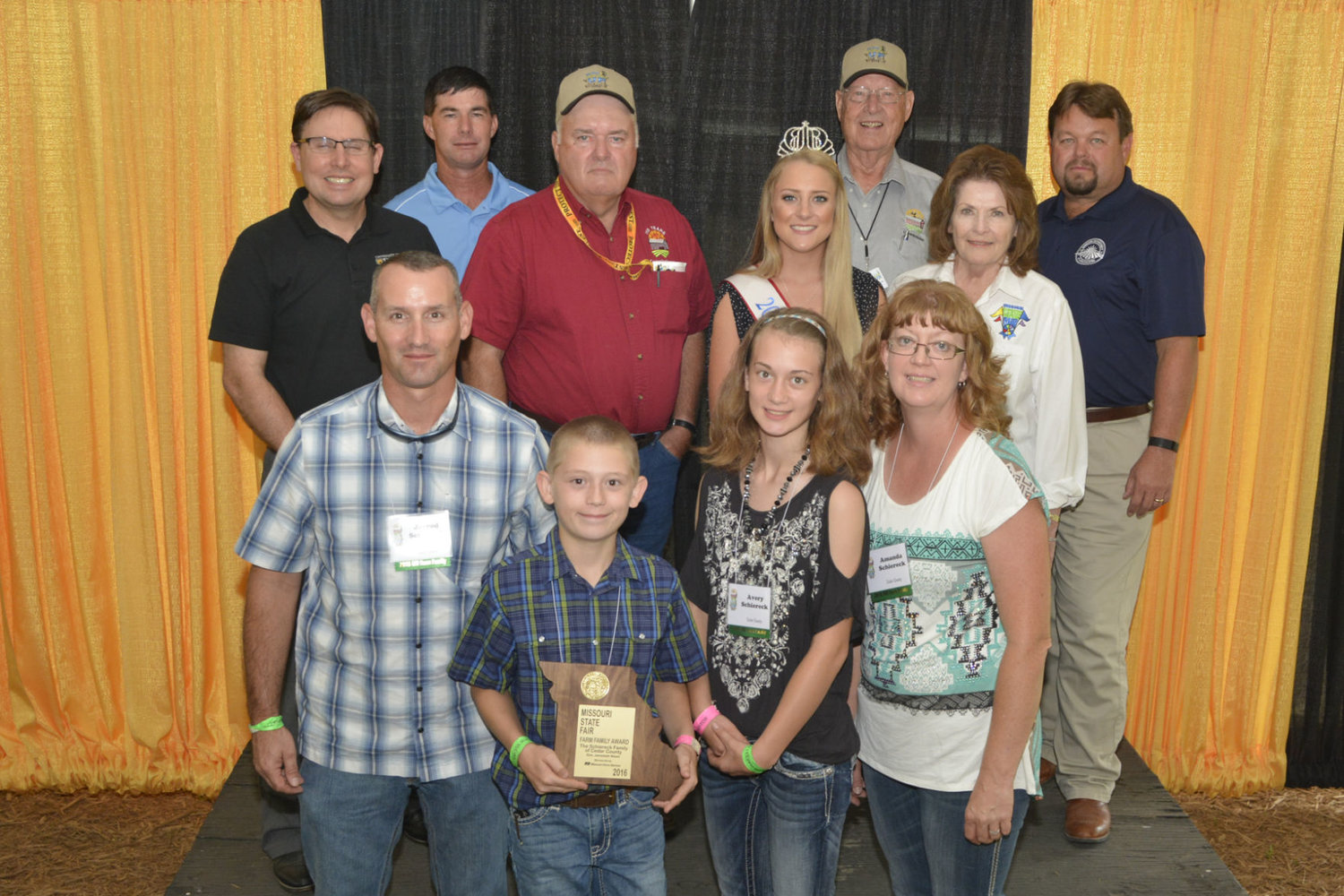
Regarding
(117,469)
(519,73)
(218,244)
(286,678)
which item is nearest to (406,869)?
(286,678)

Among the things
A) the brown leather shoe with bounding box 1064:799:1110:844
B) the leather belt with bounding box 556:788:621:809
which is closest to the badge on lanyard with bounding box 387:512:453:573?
the leather belt with bounding box 556:788:621:809

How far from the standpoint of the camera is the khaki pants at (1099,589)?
10.7 ft

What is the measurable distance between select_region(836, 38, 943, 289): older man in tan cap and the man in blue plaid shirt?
1706 millimetres

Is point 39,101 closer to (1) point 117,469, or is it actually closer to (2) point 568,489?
(1) point 117,469

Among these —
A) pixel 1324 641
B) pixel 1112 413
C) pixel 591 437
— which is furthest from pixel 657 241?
pixel 1324 641

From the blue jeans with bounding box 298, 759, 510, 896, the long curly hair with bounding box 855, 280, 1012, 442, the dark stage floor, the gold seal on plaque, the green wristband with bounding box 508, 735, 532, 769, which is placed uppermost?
the long curly hair with bounding box 855, 280, 1012, 442

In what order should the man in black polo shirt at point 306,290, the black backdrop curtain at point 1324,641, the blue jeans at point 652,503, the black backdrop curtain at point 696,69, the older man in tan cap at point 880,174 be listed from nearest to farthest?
the man in black polo shirt at point 306,290
the blue jeans at point 652,503
the older man in tan cap at point 880,174
the black backdrop curtain at point 696,69
the black backdrop curtain at point 1324,641

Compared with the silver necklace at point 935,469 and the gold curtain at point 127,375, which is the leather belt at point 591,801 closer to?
the silver necklace at point 935,469

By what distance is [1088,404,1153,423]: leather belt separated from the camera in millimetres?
3271

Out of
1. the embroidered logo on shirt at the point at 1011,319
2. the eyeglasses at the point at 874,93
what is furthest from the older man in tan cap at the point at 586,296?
the embroidered logo on shirt at the point at 1011,319

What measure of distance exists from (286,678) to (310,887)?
60 centimetres

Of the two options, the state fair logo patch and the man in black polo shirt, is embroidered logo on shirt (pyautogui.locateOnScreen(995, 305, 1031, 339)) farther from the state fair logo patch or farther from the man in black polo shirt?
the man in black polo shirt

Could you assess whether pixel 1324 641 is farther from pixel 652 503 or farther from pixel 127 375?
pixel 127 375

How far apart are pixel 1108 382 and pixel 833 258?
103cm
